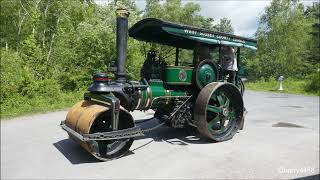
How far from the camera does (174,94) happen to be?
7.57 m

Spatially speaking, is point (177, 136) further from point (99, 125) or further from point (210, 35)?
point (210, 35)

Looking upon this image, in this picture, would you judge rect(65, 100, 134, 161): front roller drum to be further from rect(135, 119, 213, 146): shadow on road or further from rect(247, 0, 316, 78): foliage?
rect(247, 0, 316, 78): foliage

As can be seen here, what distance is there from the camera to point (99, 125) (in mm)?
6523

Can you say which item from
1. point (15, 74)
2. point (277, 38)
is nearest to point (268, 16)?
point (277, 38)

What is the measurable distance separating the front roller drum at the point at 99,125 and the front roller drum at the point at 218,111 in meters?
1.68

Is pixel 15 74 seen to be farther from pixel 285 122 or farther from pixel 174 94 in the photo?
pixel 285 122

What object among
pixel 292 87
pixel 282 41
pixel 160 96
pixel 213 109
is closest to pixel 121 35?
pixel 160 96

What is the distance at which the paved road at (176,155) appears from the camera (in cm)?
544

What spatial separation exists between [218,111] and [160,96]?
1407 mm

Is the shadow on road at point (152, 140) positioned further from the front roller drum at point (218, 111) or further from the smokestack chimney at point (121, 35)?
the smokestack chimney at point (121, 35)

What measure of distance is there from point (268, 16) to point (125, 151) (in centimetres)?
3368

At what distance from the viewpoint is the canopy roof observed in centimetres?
704

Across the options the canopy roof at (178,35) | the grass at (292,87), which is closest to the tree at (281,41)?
the grass at (292,87)

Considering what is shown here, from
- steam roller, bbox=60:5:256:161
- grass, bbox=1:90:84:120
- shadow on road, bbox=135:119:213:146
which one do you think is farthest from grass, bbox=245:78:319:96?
grass, bbox=1:90:84:120
